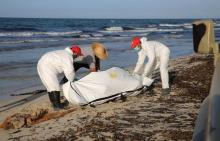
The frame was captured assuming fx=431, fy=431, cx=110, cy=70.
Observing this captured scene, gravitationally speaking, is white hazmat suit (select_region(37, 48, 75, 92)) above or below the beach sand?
above

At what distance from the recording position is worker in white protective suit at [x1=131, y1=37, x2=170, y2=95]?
8.94m

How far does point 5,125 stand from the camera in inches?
280

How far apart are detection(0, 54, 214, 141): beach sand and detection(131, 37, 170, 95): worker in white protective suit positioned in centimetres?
48

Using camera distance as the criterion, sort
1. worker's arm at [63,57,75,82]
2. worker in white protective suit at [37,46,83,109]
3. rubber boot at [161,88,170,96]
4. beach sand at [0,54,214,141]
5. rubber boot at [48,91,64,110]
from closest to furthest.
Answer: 1. beach sand at [0,54,214,141]
2. worker's arm at [63,57,75,82]
3. worker in white protective suit at [37,46,83,109]
4. rubber boot at [48,91,64,110]
5. rubber boot at [161,88,170,96]

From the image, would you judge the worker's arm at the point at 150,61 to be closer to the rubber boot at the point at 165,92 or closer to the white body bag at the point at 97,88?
the rubber boot at the point at 165,92

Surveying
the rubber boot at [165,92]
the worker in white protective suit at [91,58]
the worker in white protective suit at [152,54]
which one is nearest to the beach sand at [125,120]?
the rubber boot at [165,92]

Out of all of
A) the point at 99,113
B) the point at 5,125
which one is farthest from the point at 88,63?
the point at 5,125

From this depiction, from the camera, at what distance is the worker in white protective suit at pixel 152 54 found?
8944 mm

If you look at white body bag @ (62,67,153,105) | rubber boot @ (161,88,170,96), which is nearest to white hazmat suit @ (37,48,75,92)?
white body bag @ (62,67,153,105)

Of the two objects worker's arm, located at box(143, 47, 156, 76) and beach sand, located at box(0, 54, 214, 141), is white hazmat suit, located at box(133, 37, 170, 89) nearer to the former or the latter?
worker's arm, located at box(143, 47, 156, 76)

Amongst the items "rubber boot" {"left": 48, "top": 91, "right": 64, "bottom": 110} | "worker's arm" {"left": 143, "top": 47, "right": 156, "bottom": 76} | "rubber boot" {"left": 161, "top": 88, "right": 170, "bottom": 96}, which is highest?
"worker's arm" {"left": 143, "top": 47, "right": 156, "bottom": 76}

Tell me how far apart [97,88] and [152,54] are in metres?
1.54

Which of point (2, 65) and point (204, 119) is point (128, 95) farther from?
point (2, 65)

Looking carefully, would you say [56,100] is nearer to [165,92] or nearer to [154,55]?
[154,55]
